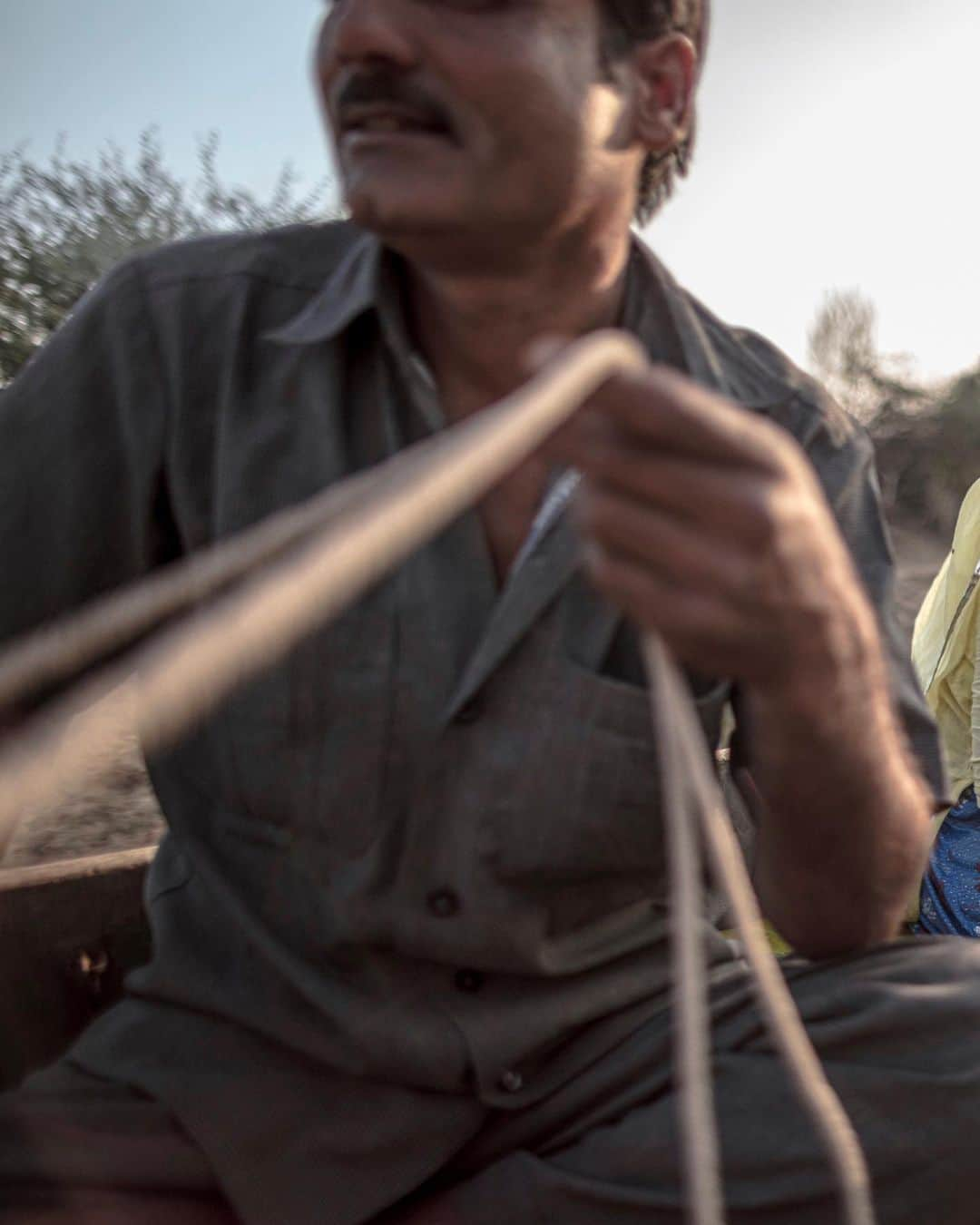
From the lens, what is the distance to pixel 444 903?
3.74 feet

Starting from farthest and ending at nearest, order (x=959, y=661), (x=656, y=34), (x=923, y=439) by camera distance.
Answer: (x=923, y=439) → (x=959, y=661) → (x=656, y=34)

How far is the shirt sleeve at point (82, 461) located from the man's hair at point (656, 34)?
0.64m

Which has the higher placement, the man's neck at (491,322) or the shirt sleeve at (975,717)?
the man's neck at (491,322)

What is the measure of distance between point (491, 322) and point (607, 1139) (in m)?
0.91

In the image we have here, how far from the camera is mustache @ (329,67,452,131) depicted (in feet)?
3.73

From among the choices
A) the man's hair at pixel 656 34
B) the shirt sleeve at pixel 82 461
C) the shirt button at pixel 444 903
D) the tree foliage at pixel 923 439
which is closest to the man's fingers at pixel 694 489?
the shirt button at pixel 444 903

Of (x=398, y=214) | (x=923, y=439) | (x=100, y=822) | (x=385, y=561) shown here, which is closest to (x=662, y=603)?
(x=385, y=561)

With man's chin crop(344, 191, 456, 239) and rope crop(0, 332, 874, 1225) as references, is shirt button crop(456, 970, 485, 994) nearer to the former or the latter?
rope crop(0, 332, 874, 1225)

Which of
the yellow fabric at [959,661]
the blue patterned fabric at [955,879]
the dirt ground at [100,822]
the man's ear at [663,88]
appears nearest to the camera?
the man's ear at [663,88]

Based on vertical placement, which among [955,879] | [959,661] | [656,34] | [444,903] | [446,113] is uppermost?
[656,34]

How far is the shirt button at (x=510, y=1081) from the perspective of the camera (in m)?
1.19

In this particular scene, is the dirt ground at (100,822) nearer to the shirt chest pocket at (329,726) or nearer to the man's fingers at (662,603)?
the shirt chest pocket at (329,726)

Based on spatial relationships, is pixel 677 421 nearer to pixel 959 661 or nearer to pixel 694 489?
pixel 694 489

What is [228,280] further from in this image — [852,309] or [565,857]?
[852,309]
